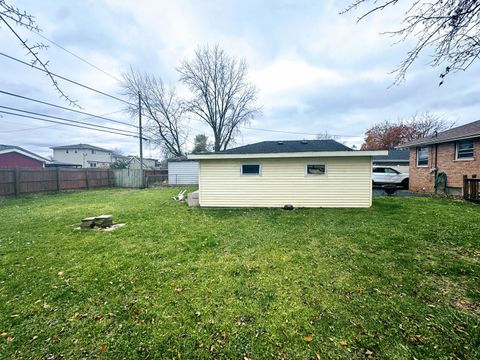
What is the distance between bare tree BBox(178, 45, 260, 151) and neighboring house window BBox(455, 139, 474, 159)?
2000 cm

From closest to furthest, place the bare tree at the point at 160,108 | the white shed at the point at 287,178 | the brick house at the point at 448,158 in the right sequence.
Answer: the white shed at the point at 287,178 < the brick house at the point at 448,158 < the bare tree at the point at 160,108

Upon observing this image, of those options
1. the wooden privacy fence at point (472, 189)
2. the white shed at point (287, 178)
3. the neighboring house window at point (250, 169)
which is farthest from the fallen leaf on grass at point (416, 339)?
the wooden privacy fence at point (472, 189)

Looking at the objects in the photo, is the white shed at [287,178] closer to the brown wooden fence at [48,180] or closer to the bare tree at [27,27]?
the bare tree at [27,27]

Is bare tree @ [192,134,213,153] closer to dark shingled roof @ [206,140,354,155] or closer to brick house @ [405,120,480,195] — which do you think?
dark shingled roof @ [206,140,354,155]

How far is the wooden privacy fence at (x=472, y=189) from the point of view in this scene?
8562mm

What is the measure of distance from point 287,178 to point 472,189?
308 inches

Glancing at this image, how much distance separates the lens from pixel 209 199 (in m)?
9.04

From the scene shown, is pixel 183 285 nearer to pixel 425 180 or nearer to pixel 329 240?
pixel 329 240

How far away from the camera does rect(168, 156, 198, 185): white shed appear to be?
19938 millimetres

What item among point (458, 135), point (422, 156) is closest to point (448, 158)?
point (458, 135)

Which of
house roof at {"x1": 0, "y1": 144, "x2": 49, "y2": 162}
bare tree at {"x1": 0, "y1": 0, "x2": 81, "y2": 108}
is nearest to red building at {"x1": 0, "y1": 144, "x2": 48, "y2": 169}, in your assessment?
house roof at {"x1": 0, "y1": 144, "x2": 49, "y2": 162}

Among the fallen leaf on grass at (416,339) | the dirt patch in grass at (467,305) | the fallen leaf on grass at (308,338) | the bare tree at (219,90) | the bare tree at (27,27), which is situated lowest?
the fallen leaf on grass at (308,338)

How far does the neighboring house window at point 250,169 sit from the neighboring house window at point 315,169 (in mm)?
1989

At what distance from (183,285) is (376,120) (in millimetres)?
34364
